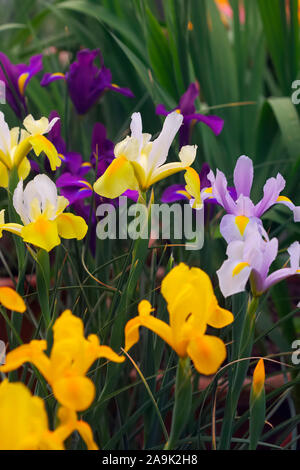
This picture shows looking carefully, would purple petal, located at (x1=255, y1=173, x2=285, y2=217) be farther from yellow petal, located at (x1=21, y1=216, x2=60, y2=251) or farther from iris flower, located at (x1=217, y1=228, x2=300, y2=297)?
yellow petal, located at (x1=21, y1=216, x2=60, y2=251)

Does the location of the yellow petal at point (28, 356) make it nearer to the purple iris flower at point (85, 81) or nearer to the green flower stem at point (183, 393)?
the green flower stem at point (183, 393)

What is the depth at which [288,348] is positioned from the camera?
0.92 metres

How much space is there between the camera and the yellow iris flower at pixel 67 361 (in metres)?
0.36

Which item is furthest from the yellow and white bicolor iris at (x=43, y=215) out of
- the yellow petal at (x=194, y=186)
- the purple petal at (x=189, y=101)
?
the purple petal at (x=189, y=101)

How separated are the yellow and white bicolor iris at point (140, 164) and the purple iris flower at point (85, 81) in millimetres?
339

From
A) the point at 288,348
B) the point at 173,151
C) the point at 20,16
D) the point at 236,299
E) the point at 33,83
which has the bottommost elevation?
the point at 288,348

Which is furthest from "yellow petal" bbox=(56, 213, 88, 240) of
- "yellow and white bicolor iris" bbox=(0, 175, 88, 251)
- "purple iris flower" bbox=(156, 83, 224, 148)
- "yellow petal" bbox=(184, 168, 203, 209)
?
"purple iris flower" bbox=(156, 83, 224, 148)

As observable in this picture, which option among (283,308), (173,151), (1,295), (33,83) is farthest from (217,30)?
(1,295)

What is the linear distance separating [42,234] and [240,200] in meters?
0.17

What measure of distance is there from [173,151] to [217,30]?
0.51 m

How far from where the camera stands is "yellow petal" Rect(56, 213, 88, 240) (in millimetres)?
536

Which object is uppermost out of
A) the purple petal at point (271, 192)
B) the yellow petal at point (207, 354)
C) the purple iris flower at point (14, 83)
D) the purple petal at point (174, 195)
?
the purple iris flower at point (14, 83)

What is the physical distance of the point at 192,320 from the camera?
404mm
